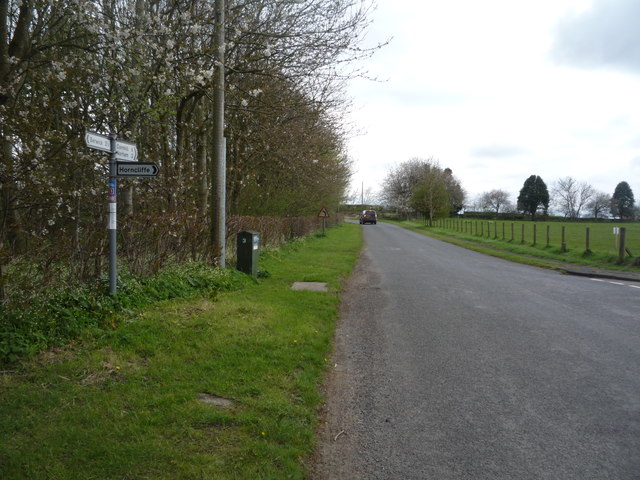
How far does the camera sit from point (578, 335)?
678 centimetres

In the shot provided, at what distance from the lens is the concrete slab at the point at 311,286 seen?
10180 millimetres

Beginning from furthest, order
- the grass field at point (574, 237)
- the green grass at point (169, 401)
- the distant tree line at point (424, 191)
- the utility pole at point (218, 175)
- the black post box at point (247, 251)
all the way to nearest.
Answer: the distant tree line at point (424, 191), the grass field at point (574, 237), the black post box at point (247, 251), the utility pole at point (218, 175), the green grass at point (169, 401)

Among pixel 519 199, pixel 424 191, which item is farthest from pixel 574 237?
pixel 519 199

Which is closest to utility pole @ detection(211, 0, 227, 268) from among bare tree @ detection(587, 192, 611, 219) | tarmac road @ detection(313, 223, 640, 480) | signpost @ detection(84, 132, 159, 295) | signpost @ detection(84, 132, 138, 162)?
tarmac road @ detection(313, 223, 640, 480)

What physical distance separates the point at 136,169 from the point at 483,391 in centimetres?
493

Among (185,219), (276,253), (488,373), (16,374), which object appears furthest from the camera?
(276,253)

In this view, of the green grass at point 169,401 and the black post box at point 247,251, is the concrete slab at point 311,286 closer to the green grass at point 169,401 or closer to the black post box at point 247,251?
the black post box at point 247,251

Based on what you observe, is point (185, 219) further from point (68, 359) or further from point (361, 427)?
point (361, 427)

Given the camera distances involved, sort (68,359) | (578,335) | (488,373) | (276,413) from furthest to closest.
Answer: (578,335), (488,373), (68,359), (276,413)

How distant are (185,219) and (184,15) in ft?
11.9

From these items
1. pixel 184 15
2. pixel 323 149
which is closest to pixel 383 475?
pixel 184 15

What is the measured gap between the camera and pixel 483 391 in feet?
15.2

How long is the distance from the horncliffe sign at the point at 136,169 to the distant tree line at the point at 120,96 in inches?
27.1

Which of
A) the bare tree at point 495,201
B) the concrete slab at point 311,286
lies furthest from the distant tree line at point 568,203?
the concrete slab at point 311,286
